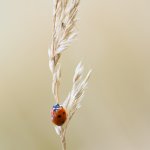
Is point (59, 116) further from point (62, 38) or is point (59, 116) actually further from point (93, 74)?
point (93, 74)

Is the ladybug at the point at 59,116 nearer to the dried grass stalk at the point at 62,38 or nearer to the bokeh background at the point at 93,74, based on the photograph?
the dried grass stalk at the point at 62,38

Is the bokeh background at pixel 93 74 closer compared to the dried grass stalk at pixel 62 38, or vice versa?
the dried grass stalk at pixel 62 38

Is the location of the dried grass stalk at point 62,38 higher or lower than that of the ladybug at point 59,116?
higher

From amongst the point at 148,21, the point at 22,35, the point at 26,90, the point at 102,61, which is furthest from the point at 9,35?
the point at 148,21

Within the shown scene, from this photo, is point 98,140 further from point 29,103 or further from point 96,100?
point 29,103

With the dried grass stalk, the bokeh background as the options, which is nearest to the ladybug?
the dried grass stalk

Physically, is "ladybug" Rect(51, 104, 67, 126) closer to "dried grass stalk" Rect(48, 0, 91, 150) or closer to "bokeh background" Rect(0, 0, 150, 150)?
"dried grass stalk" Rect(48, 0, 91, 150)

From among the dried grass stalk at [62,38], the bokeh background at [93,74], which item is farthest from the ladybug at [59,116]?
the bokeh background at [93,74]

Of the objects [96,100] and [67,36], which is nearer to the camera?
[67,36]

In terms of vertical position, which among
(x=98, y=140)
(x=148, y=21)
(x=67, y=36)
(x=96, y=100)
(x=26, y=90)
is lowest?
(x=98, y=140)
